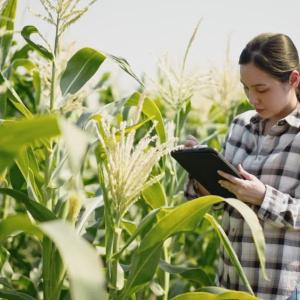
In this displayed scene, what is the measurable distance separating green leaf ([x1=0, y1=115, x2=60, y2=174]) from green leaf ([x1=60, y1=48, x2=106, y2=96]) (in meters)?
0.94

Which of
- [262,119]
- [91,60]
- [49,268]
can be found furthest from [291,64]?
[49,268]

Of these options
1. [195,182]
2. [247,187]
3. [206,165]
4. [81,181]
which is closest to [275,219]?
[247,187]

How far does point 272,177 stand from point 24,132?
1.30 meters

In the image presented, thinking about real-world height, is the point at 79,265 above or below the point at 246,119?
above

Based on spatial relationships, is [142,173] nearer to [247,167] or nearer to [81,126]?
[81,126]

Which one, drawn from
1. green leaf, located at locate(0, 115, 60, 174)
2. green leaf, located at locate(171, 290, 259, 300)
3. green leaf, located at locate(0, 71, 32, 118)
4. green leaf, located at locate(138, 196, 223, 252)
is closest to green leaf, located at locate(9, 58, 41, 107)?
green leaf, located at locate(0, 71, 32, 118)

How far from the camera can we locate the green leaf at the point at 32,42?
215 cm

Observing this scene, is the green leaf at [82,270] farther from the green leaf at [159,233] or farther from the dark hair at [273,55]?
the dark hair at [273,55]

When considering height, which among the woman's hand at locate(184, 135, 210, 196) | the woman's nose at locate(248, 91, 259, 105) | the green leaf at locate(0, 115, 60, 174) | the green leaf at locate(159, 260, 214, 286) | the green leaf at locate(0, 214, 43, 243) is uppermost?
the green leaf at locate(0, 115, 60, 174)

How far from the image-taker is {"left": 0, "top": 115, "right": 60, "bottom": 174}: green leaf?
3.73 feet

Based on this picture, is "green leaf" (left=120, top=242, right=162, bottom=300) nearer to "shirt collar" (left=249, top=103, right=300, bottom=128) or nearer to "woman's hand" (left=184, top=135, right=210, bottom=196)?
"woman's hand" (left=184, top=135, right=210, bottom=196)

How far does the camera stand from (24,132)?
3.86 ft

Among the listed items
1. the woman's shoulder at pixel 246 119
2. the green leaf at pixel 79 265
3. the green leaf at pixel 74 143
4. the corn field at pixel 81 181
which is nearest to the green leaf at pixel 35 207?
the corn field at pixel 81 181

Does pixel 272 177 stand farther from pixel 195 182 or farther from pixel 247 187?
pixel 195 182
